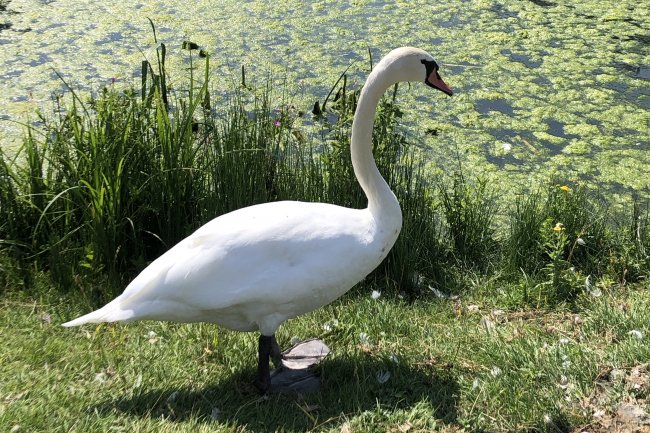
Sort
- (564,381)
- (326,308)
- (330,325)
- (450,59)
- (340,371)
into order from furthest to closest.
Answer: (450,59) < (326,308) < (330,325) < (340,371) < (564,381)

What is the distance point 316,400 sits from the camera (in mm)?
3330

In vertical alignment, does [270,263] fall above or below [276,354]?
above

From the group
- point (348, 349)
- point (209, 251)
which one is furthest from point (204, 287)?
point (348, 349)

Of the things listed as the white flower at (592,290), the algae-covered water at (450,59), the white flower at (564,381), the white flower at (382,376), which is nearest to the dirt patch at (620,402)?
the white flower at (564,381)

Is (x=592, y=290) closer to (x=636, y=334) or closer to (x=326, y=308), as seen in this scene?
(x=636, y=334)

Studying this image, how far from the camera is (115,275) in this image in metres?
4.36

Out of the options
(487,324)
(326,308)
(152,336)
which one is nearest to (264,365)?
(152,336)

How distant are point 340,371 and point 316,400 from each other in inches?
9.7

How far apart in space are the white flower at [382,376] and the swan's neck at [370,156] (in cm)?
72

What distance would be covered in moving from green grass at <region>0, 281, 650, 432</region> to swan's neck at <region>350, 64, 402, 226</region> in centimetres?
75

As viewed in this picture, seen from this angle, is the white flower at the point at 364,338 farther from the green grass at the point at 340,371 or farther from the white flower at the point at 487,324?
the white flower at the point at 487,324

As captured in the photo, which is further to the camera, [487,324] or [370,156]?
[487,324]

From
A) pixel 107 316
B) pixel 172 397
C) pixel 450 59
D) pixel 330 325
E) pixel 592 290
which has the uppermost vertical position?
pixel 107 316

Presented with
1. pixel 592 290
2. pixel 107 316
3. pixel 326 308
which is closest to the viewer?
pixel 107 316
